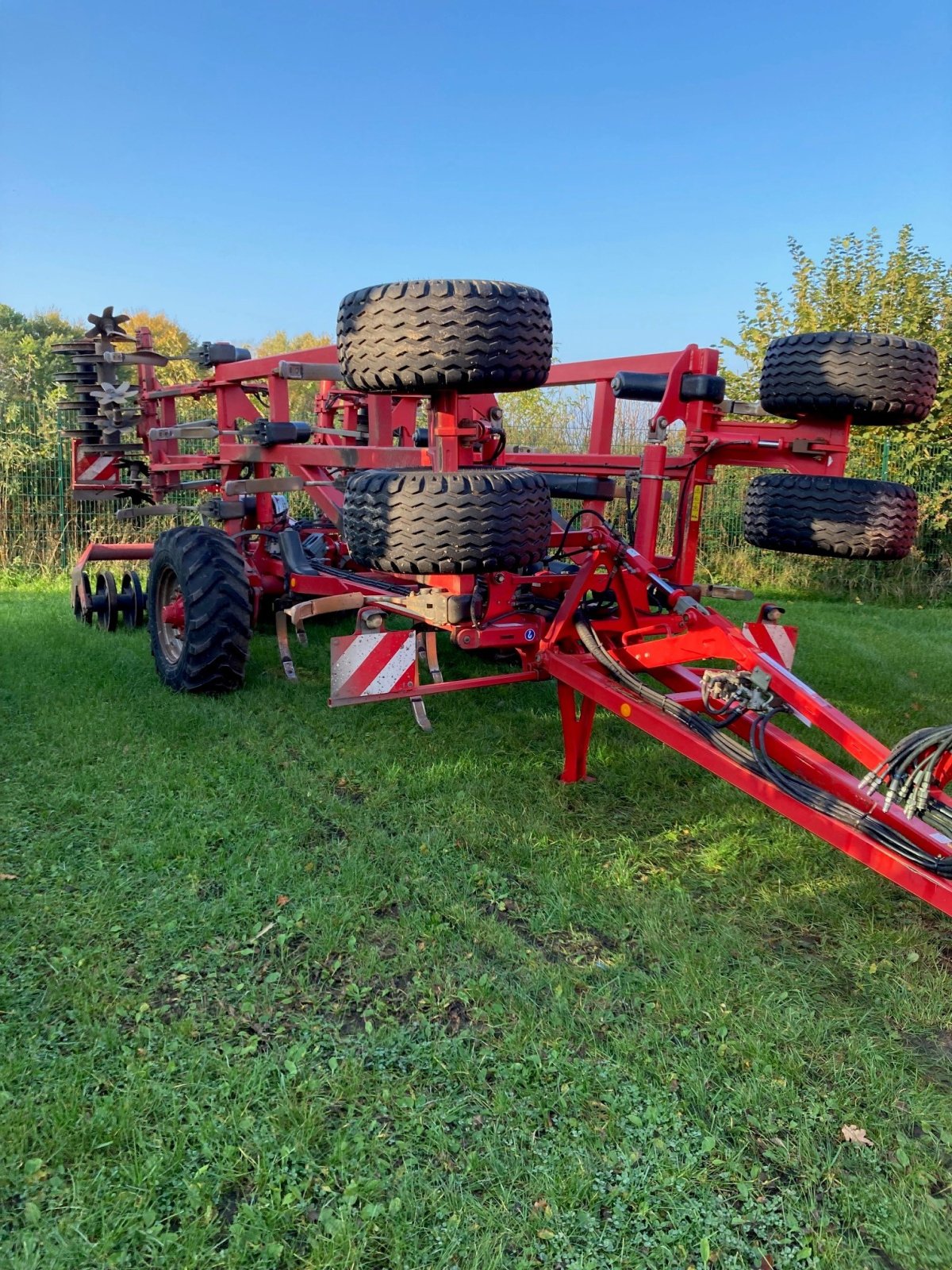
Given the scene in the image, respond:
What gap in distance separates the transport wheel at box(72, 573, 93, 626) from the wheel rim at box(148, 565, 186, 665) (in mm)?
2029

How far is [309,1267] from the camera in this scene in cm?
174

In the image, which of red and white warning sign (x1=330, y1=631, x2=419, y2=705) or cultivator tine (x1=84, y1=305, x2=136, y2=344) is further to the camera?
cultivator tine (x1=84, y1=305, x2=136, y2=344)

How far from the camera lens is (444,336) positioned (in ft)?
10.3

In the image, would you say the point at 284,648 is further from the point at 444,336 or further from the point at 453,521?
the point at 444,336

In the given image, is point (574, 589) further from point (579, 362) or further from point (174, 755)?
point (174, 755)

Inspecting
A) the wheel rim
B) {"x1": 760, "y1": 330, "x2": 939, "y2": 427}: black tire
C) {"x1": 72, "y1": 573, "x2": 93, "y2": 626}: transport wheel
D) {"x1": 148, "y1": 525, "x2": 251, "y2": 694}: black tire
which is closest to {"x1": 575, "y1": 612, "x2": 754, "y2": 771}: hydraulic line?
{"x1": 760, "y1": 330, "x2": 939, "y2": 427}: black tire

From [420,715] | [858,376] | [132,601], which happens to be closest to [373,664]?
[420,715]

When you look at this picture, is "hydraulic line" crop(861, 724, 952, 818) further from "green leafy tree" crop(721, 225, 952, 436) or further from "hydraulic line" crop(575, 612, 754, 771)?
"green leafy tree" crop(721, 225, 952, 436)

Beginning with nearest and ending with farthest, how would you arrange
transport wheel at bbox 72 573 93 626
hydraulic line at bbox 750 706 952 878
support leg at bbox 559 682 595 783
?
hydraulic line at bbox 750 706 952 878 < support leg at bbox 559 682 595 783 < transport wheel at bbox 72 573 93 626

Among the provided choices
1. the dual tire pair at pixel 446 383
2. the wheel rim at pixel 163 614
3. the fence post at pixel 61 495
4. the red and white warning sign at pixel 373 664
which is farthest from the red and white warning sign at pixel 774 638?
the fence post at pixel 61 495

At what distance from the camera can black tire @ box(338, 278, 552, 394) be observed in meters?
3.14

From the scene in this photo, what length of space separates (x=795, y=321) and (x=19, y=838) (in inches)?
484

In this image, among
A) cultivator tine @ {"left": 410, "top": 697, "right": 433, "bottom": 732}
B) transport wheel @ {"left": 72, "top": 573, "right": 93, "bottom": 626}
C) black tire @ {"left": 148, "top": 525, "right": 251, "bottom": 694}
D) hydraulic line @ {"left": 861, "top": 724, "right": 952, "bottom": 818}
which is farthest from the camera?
transport wheel @ {"left": 72, "top": 573, "right": 93, "bottom": 626}

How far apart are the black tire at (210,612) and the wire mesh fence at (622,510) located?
21.6 feet
